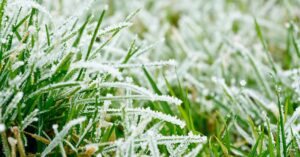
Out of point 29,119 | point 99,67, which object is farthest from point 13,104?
point 99,67

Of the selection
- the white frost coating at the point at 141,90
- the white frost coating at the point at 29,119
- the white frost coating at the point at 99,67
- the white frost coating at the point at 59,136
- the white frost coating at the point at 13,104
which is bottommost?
the white frost coating at the point at 59,136

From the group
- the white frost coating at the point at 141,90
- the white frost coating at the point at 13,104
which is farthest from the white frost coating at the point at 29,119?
the white frost coating at the point at 141,90

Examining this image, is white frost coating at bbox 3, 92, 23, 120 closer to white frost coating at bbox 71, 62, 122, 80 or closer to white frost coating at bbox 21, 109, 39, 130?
white frost coating at bbox 21, 109, 39, 130

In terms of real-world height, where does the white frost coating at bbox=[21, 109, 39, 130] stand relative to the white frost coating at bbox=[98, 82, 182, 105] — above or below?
below

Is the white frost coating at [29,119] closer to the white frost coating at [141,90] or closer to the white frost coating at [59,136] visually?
the white frost coating at [59,136]

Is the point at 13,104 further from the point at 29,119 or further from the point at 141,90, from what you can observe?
the point at 141,90

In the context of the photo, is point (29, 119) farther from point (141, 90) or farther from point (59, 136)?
point (141, 90)

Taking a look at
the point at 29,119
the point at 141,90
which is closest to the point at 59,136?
the point at 29,119

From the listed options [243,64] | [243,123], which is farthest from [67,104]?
[243,64]

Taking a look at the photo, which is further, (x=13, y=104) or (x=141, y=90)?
(x=141, y=90)

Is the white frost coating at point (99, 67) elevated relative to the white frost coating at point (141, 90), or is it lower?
elevated

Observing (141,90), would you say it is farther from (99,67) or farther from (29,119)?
(29,119)

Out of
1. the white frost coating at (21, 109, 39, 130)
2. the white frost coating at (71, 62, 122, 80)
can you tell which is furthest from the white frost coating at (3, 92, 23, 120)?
the white frost coating at (71, 62, 122, 80)

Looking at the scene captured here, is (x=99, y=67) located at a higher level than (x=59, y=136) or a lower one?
higher
